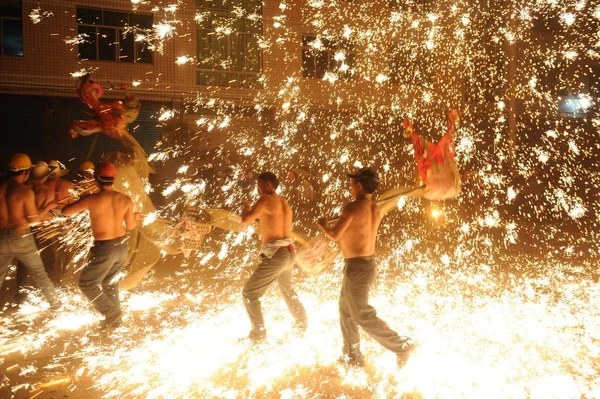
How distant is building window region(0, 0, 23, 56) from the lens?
1480 centimetres

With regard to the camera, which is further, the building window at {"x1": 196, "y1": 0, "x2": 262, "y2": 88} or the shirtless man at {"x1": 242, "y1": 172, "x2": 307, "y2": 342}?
the building window at {"x1": 196, "y1": 0, "x2": 262, "y2": 88}

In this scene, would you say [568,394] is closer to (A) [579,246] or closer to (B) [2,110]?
(A) [579,246]

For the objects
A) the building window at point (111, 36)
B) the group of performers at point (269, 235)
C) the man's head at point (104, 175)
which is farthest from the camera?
the building window at point (111, 36)

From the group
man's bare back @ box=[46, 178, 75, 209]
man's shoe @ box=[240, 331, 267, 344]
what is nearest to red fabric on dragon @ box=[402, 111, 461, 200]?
man's shoe @ box=[240, 331, 267, 344]

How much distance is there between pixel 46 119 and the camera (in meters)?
15.2

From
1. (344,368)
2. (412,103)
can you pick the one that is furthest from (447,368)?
(412,103)

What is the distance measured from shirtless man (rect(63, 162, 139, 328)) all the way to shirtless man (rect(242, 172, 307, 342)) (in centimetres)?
127

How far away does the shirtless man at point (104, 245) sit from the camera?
484 cm

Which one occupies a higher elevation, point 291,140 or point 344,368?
point 291,140

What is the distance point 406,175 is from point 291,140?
408 cm

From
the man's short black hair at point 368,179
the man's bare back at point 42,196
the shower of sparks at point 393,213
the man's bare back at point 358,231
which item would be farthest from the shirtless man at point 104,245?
the man's short black hair at point 368,179

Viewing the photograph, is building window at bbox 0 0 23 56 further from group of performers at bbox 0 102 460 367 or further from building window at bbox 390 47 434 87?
building window at bbox 390 47 434 87

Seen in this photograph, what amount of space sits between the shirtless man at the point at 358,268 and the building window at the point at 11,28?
14.1 m

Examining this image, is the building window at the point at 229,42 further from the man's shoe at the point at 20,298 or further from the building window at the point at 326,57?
the man's shoe at the point at 20,298
